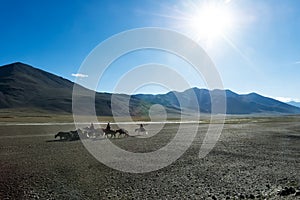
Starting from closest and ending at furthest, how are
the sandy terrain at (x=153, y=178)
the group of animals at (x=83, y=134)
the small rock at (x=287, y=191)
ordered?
the small rock at (x=287, y=191)
the sandy terrain at (x=153, y=178)
the group of animals at (x=83, y=134)

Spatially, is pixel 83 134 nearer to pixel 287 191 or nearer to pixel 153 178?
pixel 153 178

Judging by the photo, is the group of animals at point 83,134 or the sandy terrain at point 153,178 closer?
the sandy terrain at point 153,178

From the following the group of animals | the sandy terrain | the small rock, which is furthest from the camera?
the group of animals

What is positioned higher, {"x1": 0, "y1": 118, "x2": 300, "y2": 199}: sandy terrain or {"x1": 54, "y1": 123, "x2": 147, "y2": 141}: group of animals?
{"x1": 54, "y1": 123, "x2": 147, "y2": 141}: group of animals

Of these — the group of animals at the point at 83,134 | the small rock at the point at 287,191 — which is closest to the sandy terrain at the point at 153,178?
the small rock at the point at 287,191

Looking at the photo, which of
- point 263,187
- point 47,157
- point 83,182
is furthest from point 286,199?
point 47,157

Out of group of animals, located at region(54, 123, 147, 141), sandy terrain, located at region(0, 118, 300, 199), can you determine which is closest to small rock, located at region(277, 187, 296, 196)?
sandy terrain, located at region(0, 118, 300, 199)

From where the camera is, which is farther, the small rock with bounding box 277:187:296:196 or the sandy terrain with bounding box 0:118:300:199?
the sandy terrain with bounding box 0:118:300:199

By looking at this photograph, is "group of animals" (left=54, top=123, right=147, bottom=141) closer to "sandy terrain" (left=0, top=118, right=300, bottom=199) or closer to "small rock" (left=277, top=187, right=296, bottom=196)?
"sandy terrain" (left=0, top=118, right=300, bottom=199)

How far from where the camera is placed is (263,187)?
44.6ft

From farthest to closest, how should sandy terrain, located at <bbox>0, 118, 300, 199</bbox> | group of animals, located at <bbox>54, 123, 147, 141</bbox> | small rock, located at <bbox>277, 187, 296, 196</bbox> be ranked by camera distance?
group of animals, located at <bbox>54, 123, 147, 141</bbox> → sandy terrain, located at <bbox>0, 118, 300, 199</bbox> → small rock, located at <bbox>277, 187, 296, 196</bbox>

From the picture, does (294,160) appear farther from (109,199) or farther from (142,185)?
(109,199)

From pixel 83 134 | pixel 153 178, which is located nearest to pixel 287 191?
pixel 153 178

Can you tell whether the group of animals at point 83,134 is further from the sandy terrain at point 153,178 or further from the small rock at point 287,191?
the small rock at point 287,191
